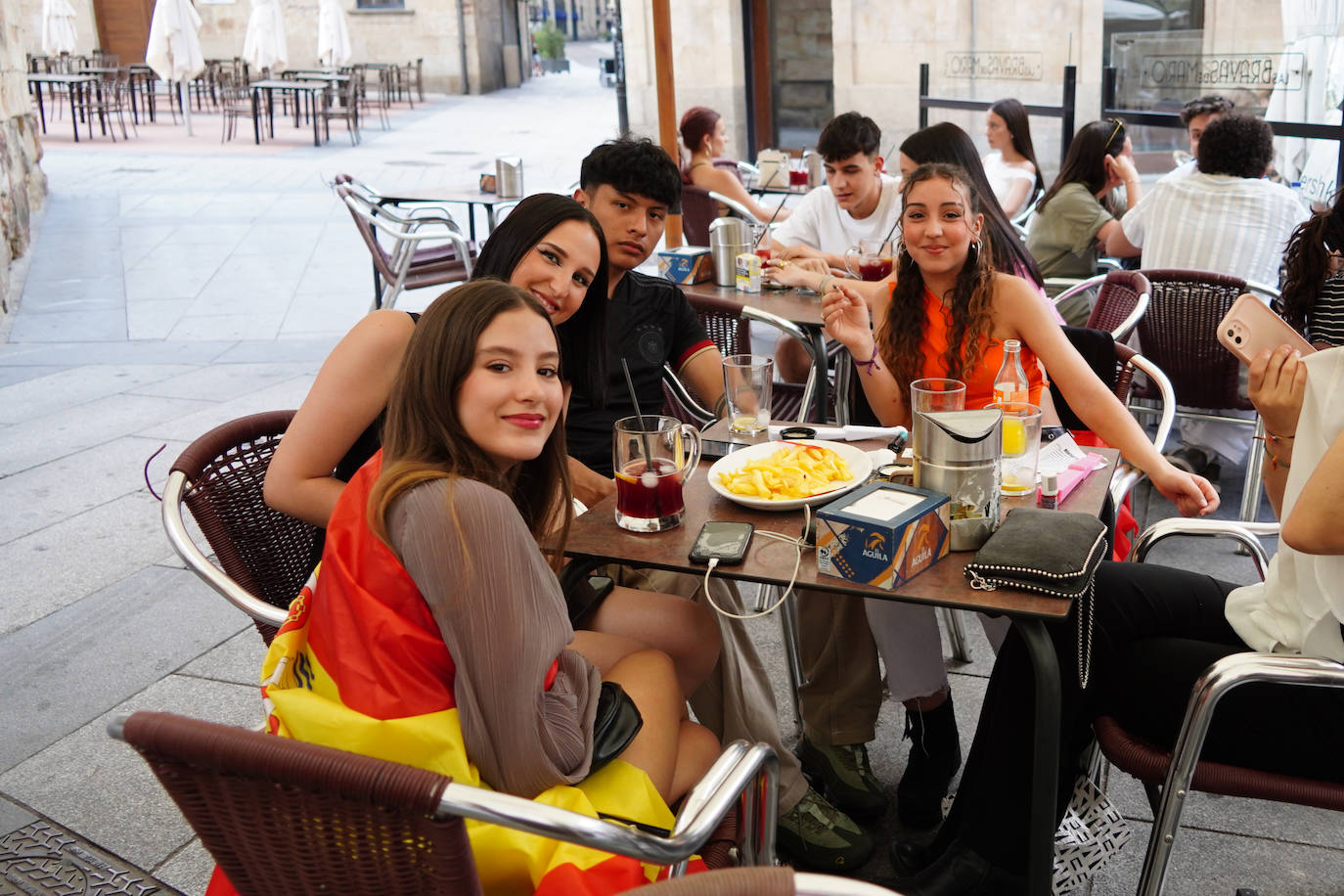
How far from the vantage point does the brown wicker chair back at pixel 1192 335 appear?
3.49 m

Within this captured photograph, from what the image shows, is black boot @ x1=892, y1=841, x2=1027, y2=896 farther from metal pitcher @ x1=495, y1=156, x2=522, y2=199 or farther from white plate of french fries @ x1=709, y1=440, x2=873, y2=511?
metal pitcher @ x1=495, y1=156, x2=522, y2=199

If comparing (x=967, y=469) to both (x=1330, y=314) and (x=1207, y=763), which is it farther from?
(x=1330, y=314)

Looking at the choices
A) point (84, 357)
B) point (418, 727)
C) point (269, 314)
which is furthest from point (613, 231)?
point (269, 314)

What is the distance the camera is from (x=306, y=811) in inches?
42.2

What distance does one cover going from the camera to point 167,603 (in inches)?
129

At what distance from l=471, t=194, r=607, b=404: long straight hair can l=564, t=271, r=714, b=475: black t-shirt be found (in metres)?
0.09

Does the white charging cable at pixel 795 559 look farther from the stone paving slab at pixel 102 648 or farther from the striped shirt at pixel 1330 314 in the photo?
the stone paving slab at pixel 102 648

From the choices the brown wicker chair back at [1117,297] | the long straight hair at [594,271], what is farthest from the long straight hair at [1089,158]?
the long straight hair at [594,271]

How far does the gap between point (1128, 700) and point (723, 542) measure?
651mm

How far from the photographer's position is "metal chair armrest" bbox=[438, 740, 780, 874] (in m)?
1.05

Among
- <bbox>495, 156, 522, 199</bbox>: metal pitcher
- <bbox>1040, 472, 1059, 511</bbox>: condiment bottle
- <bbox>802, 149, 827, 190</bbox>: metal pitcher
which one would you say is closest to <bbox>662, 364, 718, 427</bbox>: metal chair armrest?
<bbox>1040, 472, 1059, 511</bbox>: condiment bottle

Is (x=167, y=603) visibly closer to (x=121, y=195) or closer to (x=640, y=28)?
(x=121, y=195)

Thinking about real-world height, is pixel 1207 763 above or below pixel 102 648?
above

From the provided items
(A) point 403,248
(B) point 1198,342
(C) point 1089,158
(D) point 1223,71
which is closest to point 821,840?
(B) point 1198,342
